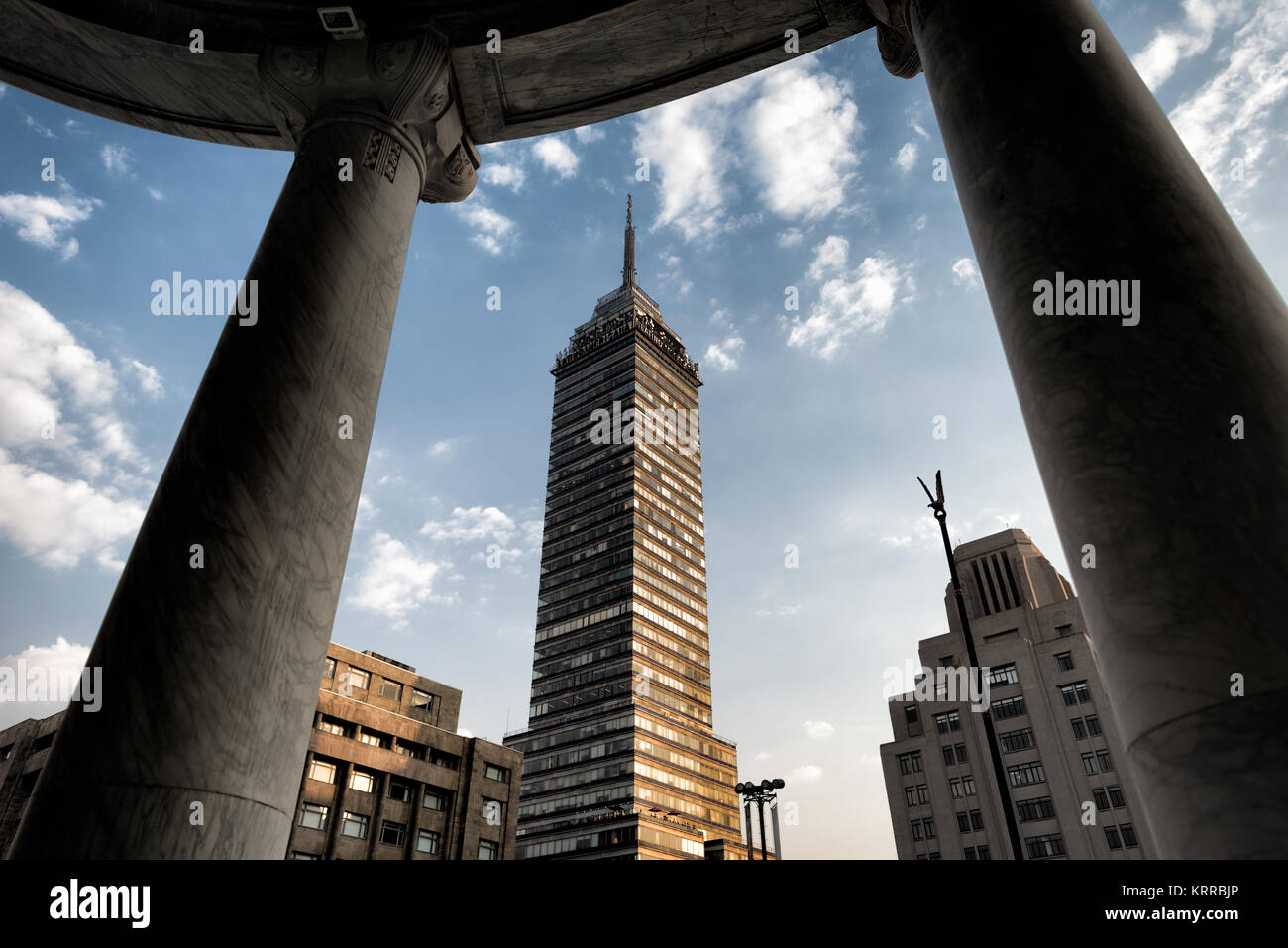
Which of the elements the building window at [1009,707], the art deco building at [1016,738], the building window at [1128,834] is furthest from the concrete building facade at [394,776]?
the building window at [1128,834]

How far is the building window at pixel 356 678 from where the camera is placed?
73.1 meters

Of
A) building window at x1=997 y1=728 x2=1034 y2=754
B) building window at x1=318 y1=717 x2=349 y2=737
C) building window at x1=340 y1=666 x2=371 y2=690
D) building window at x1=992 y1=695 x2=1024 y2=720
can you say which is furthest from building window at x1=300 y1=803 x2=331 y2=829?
building window at x1=992 y1=695 x2=1024 y2=720

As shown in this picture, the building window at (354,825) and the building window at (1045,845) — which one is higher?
the building window at (1045,845)

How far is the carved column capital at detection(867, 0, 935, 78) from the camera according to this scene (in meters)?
7.54

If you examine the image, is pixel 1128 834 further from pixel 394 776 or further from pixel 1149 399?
pixel 1149 399

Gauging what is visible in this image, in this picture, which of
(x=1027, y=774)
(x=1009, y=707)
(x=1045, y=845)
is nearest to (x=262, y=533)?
(x=1045, y=845)

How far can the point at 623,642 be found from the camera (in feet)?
523

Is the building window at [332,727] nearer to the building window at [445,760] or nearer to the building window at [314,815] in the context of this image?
the building window at [314,815]

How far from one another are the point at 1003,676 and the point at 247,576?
111 meters

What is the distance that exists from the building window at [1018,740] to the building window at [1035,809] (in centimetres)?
609

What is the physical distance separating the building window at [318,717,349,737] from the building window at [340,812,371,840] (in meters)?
6.46

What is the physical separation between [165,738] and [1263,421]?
21.4 ft
